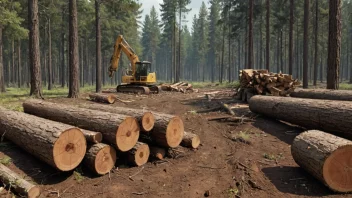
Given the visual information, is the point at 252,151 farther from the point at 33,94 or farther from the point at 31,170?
the point at 33,94

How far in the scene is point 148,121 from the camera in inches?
267

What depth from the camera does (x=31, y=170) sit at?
595cm

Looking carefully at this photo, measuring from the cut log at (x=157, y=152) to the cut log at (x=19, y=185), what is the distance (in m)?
2.69

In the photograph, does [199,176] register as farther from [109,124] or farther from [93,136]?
[93,136]

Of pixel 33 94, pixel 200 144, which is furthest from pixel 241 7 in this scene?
pixel 200 144

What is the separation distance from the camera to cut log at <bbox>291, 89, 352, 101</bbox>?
1055 cm

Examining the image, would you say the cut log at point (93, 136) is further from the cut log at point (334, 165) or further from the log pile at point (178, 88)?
the log pile at point (178, 88)

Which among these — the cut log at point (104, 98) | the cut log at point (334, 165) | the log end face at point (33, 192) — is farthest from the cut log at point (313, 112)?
the cut log at point (104, 98)

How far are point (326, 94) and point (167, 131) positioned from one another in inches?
308

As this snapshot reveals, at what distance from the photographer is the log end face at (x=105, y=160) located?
233 inches

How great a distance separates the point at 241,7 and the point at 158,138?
1194 inches

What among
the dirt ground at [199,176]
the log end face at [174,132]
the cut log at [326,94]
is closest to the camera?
the dirt ground at [199,176]

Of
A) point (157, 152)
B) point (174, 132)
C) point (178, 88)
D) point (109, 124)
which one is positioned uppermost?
point (178, 88)

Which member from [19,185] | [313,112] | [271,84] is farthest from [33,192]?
[271,84]
